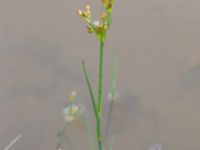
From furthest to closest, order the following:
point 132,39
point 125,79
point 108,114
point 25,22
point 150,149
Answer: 1. point 25,22
2. point 132,39
3. point 125,79
4. point 108,114
5. point 150,149

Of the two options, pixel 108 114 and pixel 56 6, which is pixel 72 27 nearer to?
pixel 56 6

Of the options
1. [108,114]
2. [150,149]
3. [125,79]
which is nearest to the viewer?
[150,149]

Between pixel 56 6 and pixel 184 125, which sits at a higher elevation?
pixel 56 6

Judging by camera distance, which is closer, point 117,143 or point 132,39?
point 117,143

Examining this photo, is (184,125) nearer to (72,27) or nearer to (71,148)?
(71,148)

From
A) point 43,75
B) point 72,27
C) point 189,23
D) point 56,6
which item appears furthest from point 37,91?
point 189,23

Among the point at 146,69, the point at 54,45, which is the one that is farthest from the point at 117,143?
the point at 54,45
